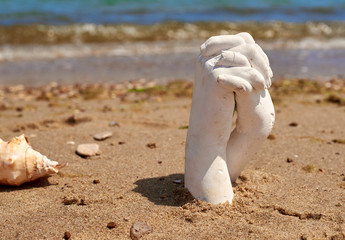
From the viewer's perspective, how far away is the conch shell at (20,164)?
3.39 m

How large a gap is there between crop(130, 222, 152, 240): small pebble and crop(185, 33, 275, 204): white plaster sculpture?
17.5 inches

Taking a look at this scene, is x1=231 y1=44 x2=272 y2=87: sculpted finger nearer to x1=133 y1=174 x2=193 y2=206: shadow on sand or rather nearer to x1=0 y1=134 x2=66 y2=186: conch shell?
x1=133 y1=174 x2=193 y2=206: shadow on sand

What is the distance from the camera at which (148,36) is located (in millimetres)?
13305

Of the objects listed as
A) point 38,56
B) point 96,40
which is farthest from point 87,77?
point 96,40

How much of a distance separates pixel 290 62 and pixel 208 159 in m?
7.44

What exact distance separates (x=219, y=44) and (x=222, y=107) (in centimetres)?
43

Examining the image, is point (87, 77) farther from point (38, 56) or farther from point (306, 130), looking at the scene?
point (306, 130)

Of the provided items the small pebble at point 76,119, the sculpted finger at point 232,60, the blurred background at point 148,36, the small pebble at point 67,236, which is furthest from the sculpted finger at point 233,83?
the blurred background at point 148,36

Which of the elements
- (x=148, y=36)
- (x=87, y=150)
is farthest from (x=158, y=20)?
(x=87, y=150)

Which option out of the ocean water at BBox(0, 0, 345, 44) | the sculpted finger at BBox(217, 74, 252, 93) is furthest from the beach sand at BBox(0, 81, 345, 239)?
the ocean water at BBox(0, 0, 345, 44)

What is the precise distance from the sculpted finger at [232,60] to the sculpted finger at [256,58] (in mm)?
46

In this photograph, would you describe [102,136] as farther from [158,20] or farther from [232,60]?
[158,20]

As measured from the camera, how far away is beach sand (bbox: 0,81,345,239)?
9.53 feet

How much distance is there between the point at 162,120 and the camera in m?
5.40
